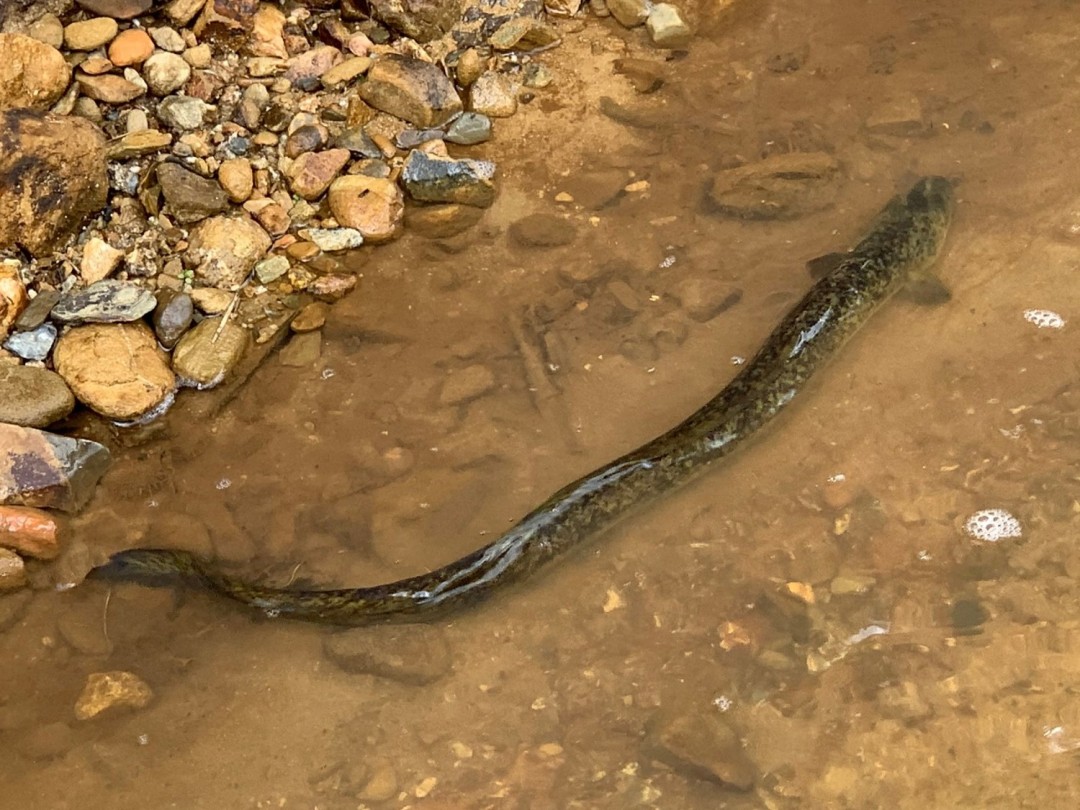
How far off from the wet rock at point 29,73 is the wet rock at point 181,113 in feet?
1.45

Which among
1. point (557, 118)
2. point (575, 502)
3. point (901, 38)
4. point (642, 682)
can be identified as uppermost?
point (901, 38)

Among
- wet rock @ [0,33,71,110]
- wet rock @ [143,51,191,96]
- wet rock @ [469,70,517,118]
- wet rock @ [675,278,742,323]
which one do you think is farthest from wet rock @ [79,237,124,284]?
wet rock @ [675,278,742,323]

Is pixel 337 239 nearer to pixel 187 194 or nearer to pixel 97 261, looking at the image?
pixel 187 194

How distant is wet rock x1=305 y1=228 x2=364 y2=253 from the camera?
173 inches

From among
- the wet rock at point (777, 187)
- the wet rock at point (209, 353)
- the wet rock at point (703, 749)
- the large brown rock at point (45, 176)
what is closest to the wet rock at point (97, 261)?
the large brown rock at point (45, 176)

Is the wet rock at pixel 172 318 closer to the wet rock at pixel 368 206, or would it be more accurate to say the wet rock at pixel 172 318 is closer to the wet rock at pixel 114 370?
the wet rock at pixel 114 370

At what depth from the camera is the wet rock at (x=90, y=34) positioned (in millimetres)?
4559

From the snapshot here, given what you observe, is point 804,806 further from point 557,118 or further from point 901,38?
point 901,38

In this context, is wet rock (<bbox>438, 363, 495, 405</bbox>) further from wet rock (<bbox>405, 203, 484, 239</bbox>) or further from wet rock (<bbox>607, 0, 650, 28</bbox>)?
wet rock (<bbox>607, 0, 650, 28</bbox>)

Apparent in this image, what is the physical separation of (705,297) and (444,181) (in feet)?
4.52

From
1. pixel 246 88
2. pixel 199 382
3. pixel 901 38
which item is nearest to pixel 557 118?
pixel 246 88

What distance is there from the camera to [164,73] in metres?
4.61

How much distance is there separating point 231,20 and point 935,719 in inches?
177

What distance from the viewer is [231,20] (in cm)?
484
